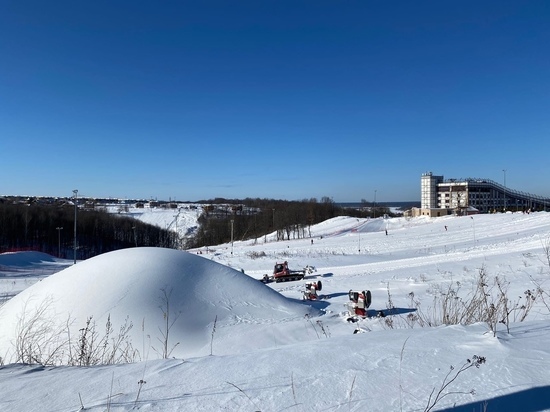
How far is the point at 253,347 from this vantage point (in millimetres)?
5594

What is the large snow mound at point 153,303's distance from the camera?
5.55 metres

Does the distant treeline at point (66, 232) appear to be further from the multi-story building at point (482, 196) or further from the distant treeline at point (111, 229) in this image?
the multi-story building at point (482, 196)

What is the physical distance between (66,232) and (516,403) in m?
89.2

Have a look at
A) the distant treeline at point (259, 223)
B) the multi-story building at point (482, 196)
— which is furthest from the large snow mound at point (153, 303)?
the multi-story building at point (482, 196)

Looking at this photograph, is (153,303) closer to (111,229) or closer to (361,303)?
(361,303)

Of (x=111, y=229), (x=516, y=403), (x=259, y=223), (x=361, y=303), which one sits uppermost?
(x=516, y=403)

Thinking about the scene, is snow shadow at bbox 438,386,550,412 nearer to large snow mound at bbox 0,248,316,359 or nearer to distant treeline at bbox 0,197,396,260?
large snow mound at bbox 0,248,316,359

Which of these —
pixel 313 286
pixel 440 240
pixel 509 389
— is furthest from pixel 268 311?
pixel 440 240

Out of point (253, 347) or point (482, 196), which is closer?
point (253, 347)

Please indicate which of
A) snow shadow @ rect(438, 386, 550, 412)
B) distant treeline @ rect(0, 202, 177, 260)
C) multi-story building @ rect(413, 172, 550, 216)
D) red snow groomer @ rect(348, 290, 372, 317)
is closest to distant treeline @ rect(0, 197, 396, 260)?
distant treeline @ rect(0, 202, 177, 260)

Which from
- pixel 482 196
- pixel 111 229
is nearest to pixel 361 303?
pixel 482 196

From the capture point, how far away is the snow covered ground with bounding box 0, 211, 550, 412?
207 cm

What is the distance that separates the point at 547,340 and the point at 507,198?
87922 millimetres

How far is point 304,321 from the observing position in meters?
7.24
